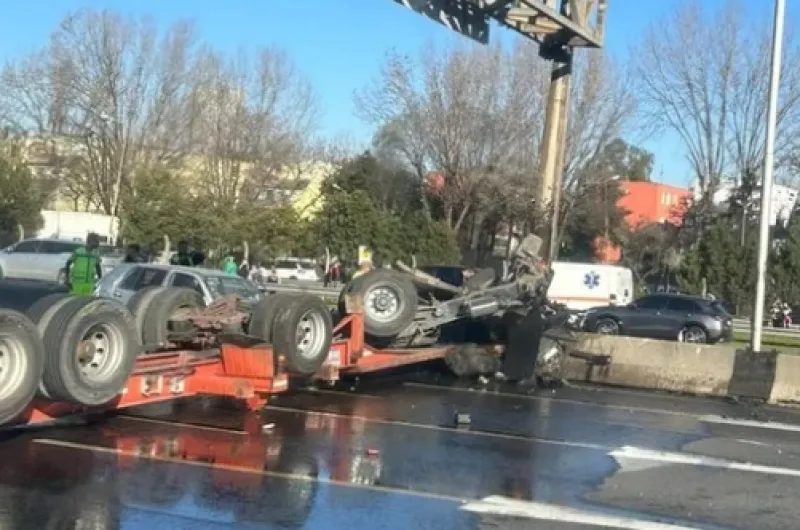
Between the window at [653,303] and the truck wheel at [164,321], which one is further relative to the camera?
the window at [653,303]

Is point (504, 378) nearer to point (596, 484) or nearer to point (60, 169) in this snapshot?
point (596, 484)


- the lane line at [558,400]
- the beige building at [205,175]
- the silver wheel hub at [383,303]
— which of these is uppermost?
the beige building at [205,175]

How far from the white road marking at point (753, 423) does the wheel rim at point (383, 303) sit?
394 centimetres

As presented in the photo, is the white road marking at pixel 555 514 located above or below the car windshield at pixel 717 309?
below

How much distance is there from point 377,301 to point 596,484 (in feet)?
18.3

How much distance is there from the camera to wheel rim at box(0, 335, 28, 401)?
27.5 feet

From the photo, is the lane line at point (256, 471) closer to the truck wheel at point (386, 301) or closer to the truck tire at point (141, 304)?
the truck tire at point (141, 304)

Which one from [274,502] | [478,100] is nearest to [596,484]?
[274,502]

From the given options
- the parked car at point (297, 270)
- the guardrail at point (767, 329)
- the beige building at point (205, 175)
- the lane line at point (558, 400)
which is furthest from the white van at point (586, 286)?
the parked car at point (297, 270)

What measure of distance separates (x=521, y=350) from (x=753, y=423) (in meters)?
3.49

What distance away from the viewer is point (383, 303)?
46.8 feet

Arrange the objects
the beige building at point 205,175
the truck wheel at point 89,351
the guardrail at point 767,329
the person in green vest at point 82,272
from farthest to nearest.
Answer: the beige building at point 205,175 → the guardrail at point 767,329 → the person in green vest at point 82,272 → the truck wheel at point 89,351

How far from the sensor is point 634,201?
280 feet

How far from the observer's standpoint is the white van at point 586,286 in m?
36.9
